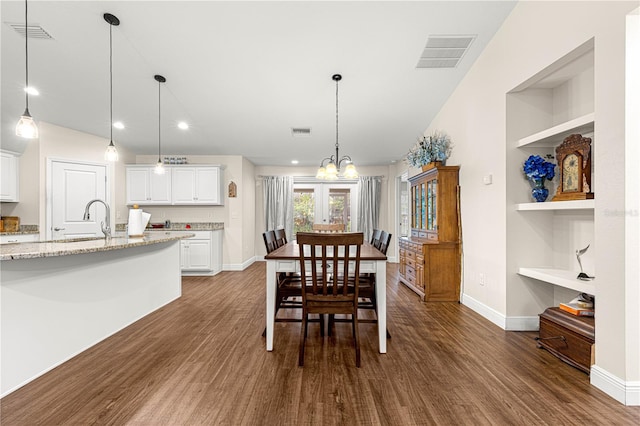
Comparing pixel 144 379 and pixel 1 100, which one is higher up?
pixel 1 100

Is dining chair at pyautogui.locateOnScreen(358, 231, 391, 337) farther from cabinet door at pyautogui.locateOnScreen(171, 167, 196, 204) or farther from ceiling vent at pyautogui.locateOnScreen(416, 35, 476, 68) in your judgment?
cabinet door at pyautogui.locateOnScreen(171, 167, 196, 204)

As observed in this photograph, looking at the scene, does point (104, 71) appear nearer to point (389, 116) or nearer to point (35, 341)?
point (35, 341)

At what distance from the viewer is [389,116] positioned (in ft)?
14.8

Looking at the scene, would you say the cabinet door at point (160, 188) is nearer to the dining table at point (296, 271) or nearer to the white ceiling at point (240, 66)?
the white ceiling at point (240, 66)

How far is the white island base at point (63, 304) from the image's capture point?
185 centimetres

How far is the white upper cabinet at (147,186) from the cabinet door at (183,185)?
10 centimetres

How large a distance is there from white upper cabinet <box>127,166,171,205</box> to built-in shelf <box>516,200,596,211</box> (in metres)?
5.83

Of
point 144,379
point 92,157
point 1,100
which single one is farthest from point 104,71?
point 144,379

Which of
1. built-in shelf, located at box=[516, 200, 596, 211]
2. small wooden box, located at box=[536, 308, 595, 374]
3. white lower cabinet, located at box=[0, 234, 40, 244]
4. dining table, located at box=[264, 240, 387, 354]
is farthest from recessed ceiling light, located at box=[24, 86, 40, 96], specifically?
small wooden box, located at box=[536, 308, 595, 374]

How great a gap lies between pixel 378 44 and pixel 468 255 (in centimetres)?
274

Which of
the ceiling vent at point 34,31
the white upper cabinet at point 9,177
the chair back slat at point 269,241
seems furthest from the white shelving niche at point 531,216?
the white upper cabinet at point 9,177

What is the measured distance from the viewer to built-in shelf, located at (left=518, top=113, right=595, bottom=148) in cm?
Answer: 216

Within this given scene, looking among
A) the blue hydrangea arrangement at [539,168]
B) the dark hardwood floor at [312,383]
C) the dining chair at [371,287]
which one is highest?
the blue hydrangea arrangement at [539,168]

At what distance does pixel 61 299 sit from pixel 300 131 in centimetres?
390
